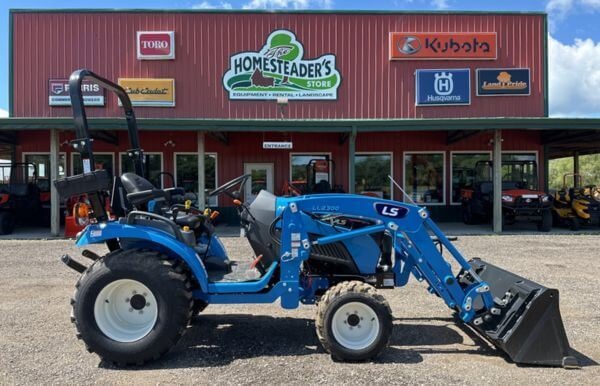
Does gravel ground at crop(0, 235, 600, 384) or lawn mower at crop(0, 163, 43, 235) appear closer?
gravel ground at crop(0, 235, 600, 384)

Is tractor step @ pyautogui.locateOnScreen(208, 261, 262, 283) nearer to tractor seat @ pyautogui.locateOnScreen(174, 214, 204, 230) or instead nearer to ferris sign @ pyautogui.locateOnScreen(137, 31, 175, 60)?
tractor seat @ pyautogui.locateOnScreen(174, 214, 204, 230)

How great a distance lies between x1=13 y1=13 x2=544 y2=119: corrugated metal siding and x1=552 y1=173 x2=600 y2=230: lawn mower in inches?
114

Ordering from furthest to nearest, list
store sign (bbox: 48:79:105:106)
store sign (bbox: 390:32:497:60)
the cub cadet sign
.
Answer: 1. store sign (bbox: 390:32:497:60)
2. the cub cadet sign
3. store sign (bbox: 48:79:105:106)

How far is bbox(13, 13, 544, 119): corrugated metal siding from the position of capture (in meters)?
14.9

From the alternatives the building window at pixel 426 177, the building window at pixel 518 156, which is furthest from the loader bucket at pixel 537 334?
the building window at pixel 518 156

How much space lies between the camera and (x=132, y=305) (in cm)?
385

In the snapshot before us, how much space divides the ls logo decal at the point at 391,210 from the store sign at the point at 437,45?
12.2m

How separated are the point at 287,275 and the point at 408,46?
13.0 metres

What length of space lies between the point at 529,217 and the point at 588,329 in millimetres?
9056

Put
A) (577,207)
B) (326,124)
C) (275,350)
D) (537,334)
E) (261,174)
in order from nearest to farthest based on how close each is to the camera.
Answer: (537,334) < (275,350) < (326,124) < (577,207) < (261,174)

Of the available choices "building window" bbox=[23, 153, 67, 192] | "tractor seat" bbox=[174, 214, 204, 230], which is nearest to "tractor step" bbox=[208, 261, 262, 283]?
"tractor seat" bbox=[174, 214, 204, 230]

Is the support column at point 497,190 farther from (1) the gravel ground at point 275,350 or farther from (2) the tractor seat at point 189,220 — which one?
(2) the tractor seat at point 189,220

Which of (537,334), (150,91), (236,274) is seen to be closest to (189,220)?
(236,274)

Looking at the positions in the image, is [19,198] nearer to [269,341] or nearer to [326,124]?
[326,124]
